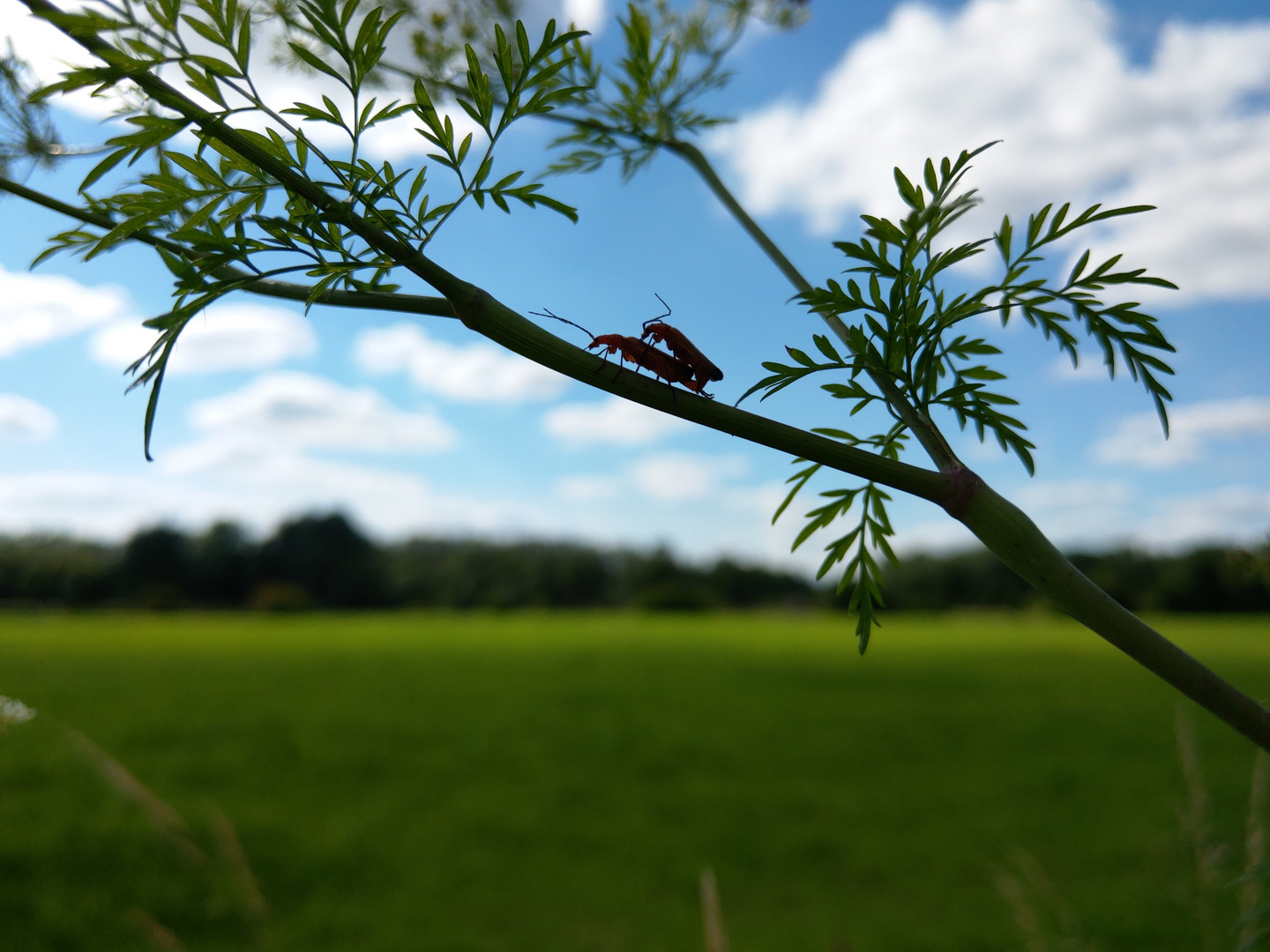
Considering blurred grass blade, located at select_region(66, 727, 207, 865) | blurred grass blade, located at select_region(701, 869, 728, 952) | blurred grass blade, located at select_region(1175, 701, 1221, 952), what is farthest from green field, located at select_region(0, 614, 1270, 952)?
blurred grass blade, located at select_region(701, 869, 728, 952)

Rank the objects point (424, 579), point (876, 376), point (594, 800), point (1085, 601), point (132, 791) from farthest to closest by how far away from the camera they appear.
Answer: point (424, 579) → point (594, 800) → point (132, 791) → point (876, 376) → point (1085, 601)

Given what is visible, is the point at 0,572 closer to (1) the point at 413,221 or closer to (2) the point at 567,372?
(1) the point at 413,221

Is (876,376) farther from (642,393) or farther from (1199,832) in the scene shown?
(1199,832)

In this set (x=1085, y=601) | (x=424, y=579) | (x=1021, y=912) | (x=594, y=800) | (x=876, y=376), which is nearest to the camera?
(x=1085, y=601)

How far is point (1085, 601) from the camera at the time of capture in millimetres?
723

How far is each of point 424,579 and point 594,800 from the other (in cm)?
3952

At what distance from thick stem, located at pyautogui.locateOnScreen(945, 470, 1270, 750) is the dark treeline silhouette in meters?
28.4

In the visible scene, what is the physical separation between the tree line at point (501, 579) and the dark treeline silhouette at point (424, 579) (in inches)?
2.7

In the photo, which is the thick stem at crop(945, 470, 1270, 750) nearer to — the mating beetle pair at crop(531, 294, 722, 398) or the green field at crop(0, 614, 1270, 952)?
the mating beetle pair at crop(531, 294, 722, 398)

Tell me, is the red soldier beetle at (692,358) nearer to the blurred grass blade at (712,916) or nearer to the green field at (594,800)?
the blurred grass blade at (712,916)

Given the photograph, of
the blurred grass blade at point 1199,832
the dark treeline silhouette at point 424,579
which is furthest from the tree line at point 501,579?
the blurred grass blade at point 1199,832

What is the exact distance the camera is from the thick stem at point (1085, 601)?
73cm

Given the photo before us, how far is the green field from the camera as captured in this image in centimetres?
662

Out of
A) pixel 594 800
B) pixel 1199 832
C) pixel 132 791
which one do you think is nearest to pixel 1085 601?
pixel 1199 832
